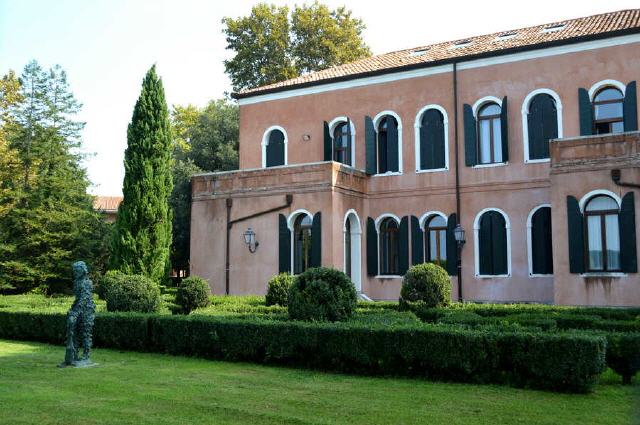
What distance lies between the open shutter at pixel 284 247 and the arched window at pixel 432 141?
5.42 meters

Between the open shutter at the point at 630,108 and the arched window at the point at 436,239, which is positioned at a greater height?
the open shutter at the point at 630,108

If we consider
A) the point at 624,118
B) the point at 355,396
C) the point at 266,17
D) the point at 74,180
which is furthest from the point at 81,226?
the point at 355,396

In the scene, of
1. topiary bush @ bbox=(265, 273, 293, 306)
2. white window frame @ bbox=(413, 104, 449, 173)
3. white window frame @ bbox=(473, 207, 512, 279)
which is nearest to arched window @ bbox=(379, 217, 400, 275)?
white window frame @ bbox=(413, 104, 449, 173)

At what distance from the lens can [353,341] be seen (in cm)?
1069

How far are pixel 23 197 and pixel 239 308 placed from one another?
59.9ft

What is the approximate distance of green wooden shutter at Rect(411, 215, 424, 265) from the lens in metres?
23.9

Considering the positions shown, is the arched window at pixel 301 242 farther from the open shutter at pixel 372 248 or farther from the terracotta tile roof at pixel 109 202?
A: the terracotta tile roof at pixel 109 202

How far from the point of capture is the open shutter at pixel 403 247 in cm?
2411

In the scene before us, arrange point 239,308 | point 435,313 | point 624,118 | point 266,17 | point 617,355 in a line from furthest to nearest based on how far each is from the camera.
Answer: point 266,17 < point 624,118 < point 239,308 < point 435,313 < point 617,355

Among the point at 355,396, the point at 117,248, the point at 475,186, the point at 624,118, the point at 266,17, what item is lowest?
the point at 355,396

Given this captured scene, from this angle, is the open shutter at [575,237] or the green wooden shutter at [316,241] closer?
the open shutter at [575,237]

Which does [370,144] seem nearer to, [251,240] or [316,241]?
[316,241]

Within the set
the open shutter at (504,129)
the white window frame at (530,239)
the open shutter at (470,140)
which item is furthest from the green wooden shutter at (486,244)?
the open shutter at (504,129)

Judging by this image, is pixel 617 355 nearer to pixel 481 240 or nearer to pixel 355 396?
pixel 355 396
